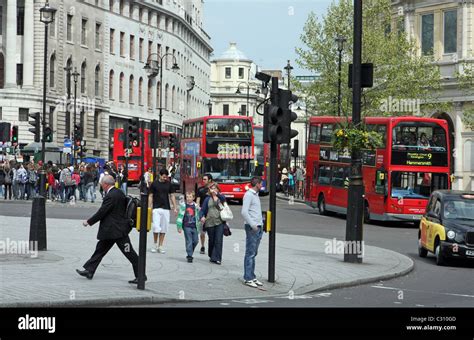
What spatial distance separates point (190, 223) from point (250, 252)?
392 cm

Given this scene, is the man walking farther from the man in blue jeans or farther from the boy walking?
the man in blue jeans

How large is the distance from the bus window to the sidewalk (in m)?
14.9

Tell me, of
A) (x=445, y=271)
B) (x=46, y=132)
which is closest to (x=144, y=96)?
(x=46, y=132)

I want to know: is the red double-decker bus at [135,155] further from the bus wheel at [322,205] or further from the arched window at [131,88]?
the bus wheel at [322,205]

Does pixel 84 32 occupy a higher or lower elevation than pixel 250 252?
higher

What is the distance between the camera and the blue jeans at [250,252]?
16.0 m

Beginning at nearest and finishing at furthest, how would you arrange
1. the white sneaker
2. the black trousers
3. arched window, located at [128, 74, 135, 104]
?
the black trousers
the white sneaker
arched window, located at [128, 74, 135, 104]

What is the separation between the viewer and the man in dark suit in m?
15.5

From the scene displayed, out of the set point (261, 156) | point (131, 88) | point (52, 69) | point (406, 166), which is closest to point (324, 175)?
point (406, 166)

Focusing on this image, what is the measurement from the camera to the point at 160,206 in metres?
21.3

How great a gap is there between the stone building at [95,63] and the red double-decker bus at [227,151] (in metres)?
18.9

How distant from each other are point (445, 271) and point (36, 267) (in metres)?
8.50
